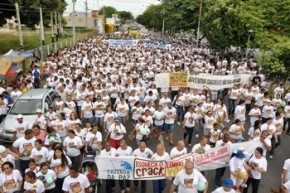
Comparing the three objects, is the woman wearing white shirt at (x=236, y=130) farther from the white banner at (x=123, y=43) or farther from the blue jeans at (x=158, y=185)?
the white banner at (x=123, y=43)

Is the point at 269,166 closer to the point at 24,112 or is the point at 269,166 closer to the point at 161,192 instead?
the point at 161,192

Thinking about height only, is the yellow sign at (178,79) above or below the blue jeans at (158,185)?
above

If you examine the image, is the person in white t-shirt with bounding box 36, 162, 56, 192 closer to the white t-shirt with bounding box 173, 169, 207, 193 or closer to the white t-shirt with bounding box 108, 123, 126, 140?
the white t-shirt with bounding box 173, 169, 207, 193

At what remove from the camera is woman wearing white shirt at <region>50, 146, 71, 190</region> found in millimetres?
7570

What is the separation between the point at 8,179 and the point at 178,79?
433 inches

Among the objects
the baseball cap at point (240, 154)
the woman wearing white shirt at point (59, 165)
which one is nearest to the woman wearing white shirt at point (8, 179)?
the woman wearing white shirt at point (59, 165)

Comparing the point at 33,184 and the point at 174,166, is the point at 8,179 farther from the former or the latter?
the point at 174,166

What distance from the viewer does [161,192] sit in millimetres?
8594

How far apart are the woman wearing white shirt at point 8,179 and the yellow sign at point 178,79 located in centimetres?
1061

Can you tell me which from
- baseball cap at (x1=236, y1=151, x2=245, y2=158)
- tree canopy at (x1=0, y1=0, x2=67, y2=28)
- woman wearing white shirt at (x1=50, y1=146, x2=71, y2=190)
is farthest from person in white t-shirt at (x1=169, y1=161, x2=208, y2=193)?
tree canopy at (x1=0, y1=0, x2=67, y2=28)

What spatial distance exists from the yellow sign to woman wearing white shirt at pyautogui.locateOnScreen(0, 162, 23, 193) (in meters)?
10.6

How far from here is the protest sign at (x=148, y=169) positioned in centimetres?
791

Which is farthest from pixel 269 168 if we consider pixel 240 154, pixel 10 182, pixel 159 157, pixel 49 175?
pixel 10 182

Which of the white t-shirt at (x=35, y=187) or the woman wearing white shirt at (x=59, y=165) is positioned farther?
the woman wearing white shirt at (x=59, y=165)
